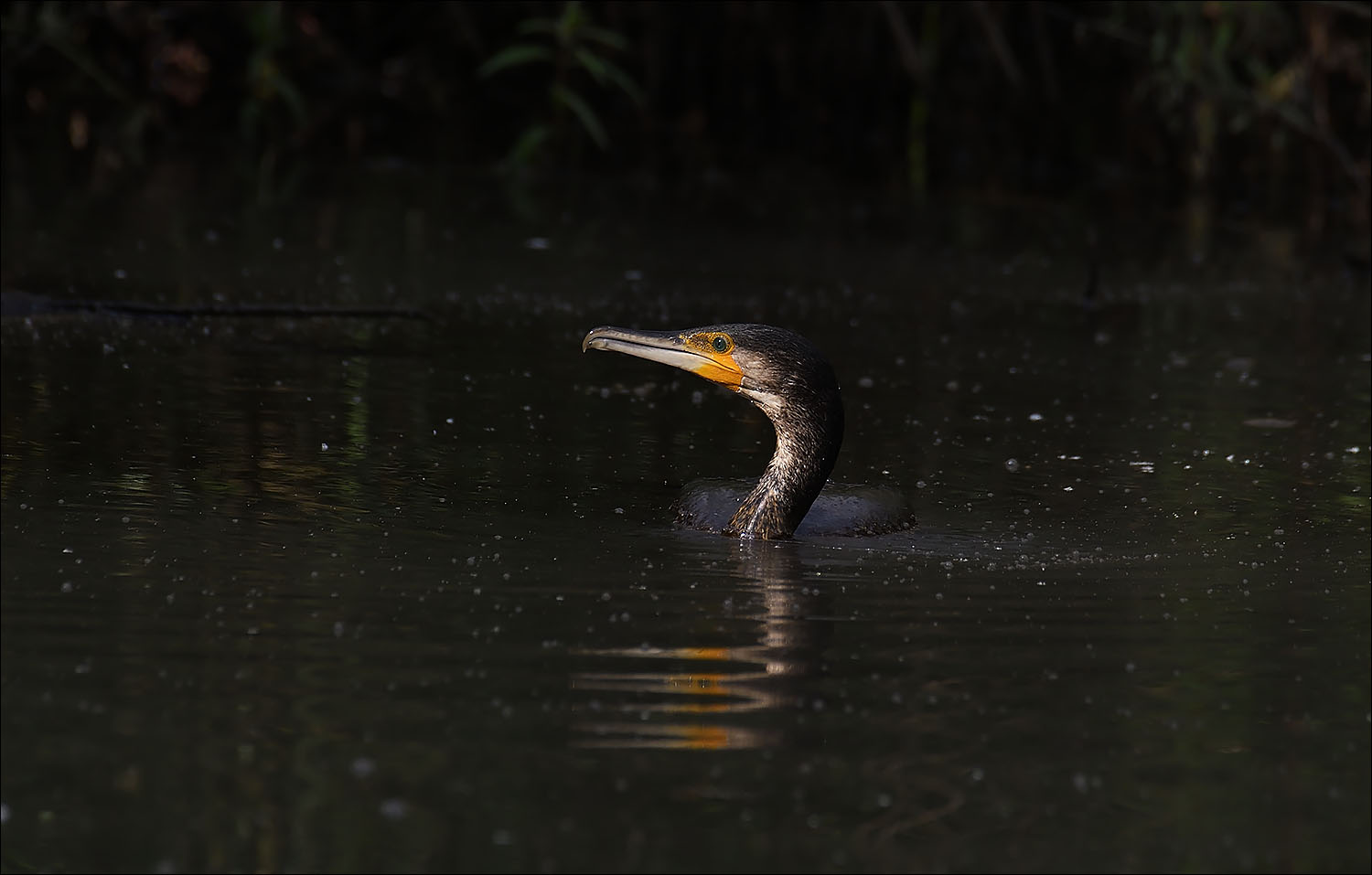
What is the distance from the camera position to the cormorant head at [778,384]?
6762 millimetres

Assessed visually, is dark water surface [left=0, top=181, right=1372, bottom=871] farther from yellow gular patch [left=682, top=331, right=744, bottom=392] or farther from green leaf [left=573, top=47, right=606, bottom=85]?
green leaf [left=573, top=47, right=606, bottom=85]

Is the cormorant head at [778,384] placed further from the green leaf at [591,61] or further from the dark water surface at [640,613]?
the green leaf at [591,61]

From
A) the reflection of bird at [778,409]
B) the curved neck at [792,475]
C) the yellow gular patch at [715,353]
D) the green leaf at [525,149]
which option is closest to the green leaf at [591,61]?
the green leaf at [525,149]

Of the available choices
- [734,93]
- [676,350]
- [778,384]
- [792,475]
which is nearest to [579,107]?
[734,93]

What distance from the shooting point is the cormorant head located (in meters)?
6.76

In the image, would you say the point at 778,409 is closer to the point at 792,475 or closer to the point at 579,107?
the point at 792,475

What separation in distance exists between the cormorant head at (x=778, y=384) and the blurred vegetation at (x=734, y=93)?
918cm

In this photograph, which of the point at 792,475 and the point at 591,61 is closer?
the point at 792,475

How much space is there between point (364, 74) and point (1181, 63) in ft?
26.5

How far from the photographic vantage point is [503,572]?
19.0 feet

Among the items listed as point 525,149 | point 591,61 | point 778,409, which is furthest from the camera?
point 525,149

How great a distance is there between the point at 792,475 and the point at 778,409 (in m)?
0.32

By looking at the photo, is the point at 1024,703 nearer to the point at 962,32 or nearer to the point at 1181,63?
the point at 1181,63

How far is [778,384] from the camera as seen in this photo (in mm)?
6984
